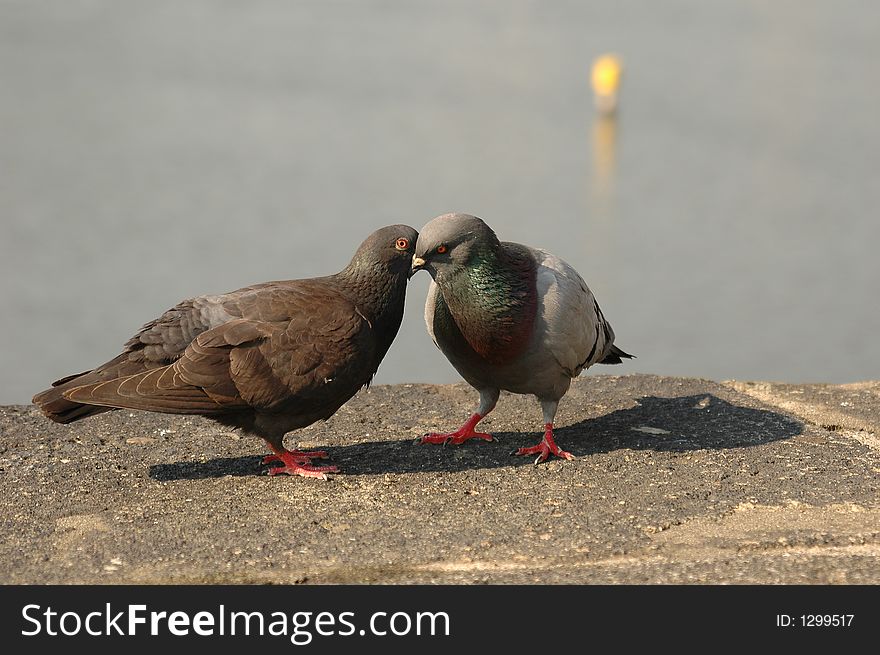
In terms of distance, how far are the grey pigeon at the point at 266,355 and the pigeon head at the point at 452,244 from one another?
12 cm

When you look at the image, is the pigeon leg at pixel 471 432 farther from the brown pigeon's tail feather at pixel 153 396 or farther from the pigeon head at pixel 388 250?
the brown pigeon's tail feather at pixel 153 396

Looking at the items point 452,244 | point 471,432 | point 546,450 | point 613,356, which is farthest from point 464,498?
point 613,356

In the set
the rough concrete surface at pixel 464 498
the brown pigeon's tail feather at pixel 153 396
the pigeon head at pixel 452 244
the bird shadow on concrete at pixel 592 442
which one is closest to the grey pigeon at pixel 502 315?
the pigeon head at pixel 452 244

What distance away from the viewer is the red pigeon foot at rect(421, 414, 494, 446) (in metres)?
6.33

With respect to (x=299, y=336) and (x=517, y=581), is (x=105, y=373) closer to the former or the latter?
(x=299, y=336)

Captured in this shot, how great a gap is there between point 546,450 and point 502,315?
80 cm

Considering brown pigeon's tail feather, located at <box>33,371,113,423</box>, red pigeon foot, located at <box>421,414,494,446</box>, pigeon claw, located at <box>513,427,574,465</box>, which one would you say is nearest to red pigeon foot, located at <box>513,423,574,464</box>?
pigeon claw, located at <box>513,427,574,465</box>

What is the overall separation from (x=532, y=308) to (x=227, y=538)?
80.9 inches

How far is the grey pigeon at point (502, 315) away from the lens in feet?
19.1

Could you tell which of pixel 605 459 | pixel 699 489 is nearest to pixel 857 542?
pixel 699 489

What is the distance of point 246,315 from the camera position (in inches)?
224

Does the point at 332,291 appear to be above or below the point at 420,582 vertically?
above

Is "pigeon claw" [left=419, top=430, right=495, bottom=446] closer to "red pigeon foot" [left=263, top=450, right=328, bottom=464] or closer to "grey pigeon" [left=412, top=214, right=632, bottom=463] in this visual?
"grey pigeon" [left=412, top=214, right=632, bottom=463]

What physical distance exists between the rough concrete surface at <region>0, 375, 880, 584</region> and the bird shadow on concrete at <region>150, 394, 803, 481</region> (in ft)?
0.06
